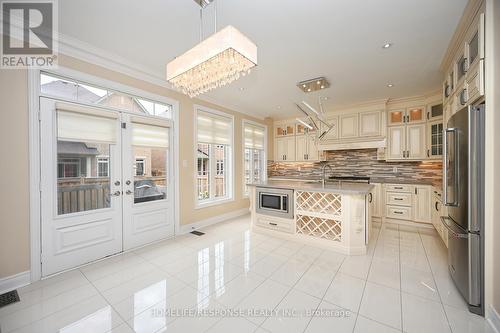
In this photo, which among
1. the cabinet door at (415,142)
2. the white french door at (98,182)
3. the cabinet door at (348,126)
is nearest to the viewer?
the white french door at (98,182)

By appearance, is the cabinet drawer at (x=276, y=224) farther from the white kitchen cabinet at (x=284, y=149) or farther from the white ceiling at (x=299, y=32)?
the white kitchen cabinet at (x=284, y=149)

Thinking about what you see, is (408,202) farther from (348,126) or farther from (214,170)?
(214,170)

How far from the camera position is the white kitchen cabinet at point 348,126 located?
4.79 meters

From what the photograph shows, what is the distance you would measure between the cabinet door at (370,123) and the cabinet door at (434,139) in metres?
0.86

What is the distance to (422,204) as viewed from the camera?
3.96 meters

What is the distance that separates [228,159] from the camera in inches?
191

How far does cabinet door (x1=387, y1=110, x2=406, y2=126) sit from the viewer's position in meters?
4.39

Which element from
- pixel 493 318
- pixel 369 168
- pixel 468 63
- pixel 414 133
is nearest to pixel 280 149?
pixel 369 168

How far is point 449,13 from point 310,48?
4.21 ft

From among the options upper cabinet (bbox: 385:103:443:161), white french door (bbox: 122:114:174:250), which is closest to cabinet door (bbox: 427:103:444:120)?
upper cabinet (bbox: 385:103:443:161)

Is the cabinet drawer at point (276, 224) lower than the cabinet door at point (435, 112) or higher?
lower

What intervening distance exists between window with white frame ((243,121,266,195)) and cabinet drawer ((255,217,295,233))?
1648 mm

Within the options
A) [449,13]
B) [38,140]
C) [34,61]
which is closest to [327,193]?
[449,13]

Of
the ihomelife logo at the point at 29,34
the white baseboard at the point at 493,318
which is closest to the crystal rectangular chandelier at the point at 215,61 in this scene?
the ihomelife logo at the point at 29,34
